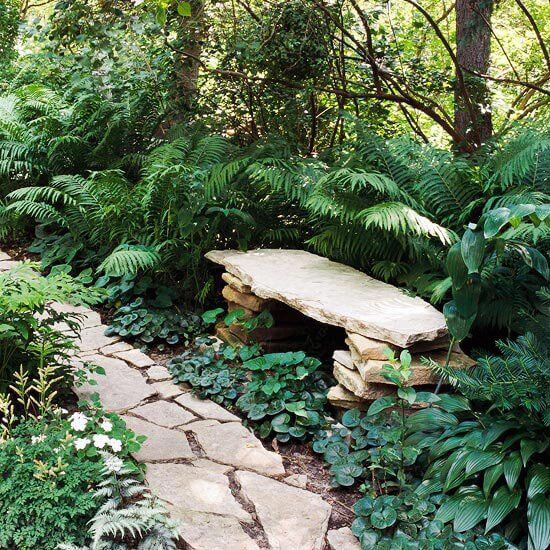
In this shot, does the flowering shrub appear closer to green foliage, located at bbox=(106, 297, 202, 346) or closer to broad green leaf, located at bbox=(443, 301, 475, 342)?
broad green leaf, located at bbox=(443, 301, 475, 342)

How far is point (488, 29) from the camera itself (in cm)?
574

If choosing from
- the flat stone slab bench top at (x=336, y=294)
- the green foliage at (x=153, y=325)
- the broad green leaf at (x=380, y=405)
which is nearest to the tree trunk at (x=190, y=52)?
the flat stone slab bench top at (x=336, y=294)

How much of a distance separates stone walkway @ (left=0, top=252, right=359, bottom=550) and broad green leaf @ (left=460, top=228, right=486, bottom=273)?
1.22 metres

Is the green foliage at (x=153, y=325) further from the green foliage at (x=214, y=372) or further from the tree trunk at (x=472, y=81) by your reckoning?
the tree trunk at (x=472, y=81)

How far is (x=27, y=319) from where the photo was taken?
314 cm

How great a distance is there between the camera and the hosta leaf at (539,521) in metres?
2.50

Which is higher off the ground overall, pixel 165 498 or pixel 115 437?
pixel 115 437

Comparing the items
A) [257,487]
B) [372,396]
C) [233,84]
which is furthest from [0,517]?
[233,84]

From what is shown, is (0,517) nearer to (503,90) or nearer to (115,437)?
(115,437)

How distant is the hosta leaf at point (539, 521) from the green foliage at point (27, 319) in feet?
7.24

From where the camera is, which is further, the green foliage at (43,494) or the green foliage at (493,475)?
the green foliage at (493,475)

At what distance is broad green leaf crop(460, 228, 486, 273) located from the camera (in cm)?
264

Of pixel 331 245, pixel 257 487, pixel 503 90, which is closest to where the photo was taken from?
pixel 257 487

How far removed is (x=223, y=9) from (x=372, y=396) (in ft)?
15.6
